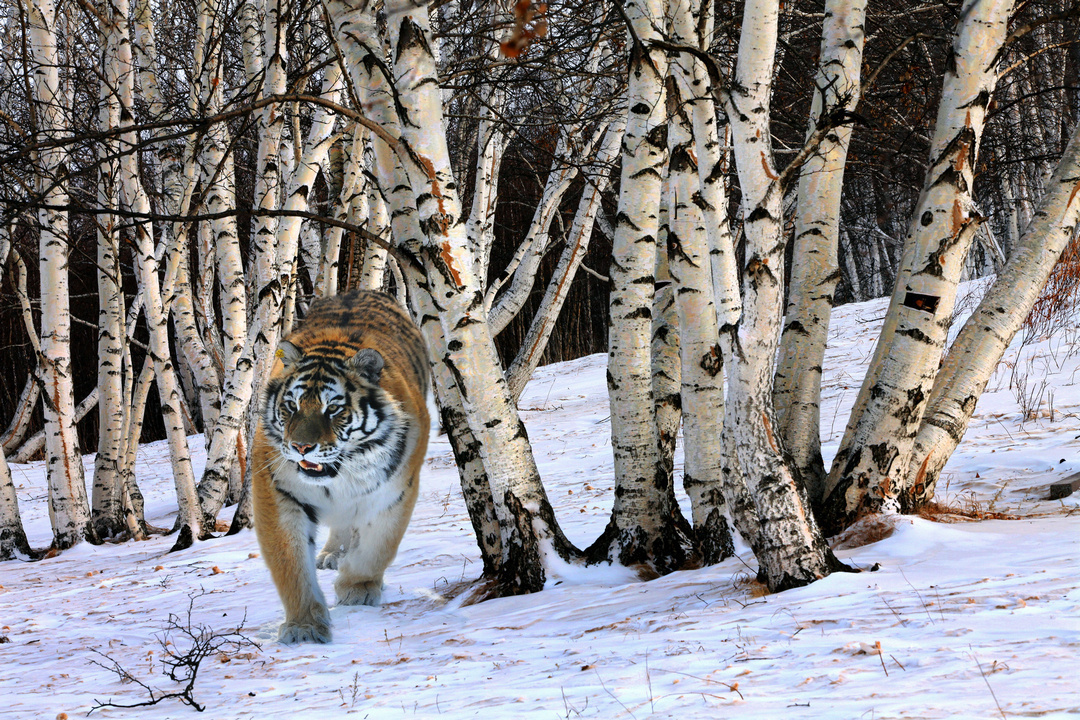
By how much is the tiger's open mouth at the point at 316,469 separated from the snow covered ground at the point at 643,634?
0.82 metres

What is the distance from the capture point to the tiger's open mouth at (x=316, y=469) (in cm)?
430

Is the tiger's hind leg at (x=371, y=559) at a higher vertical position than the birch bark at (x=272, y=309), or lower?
lower

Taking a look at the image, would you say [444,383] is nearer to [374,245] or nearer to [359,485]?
[359,485]

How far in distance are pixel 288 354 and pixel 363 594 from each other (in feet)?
4.75

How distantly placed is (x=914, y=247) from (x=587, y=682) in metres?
2.76

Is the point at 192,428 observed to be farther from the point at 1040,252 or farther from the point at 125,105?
the point at 1040,252

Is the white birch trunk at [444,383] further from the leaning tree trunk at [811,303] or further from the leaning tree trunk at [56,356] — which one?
the leaning tree trunk at [56,356]

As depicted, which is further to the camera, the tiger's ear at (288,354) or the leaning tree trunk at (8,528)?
the leaning tree trunk at (8,528)

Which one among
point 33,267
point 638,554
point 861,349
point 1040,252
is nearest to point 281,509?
point 638,554

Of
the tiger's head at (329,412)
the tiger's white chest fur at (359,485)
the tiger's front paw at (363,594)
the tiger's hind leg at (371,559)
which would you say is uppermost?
the tiger's head at (329,412)

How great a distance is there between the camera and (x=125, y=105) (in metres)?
7.51

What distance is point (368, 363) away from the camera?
4559mm

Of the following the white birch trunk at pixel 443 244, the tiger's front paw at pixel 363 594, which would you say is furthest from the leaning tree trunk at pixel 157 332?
the white birch trunk at pixel 443 244

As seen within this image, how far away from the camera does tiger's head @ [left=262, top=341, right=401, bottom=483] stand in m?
4.30
